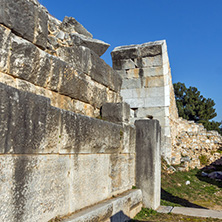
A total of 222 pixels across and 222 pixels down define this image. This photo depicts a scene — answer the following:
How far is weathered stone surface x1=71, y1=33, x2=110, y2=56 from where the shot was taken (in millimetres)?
4642

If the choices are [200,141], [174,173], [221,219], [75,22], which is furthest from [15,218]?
[200,141]

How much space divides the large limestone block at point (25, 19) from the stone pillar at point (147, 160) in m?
2.91

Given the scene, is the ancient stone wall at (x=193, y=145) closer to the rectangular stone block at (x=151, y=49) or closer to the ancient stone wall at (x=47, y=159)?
the rectangular stone block at (x=151, y=49)

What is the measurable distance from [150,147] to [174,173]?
4.63 metres

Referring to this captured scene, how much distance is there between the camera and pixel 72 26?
497 cm

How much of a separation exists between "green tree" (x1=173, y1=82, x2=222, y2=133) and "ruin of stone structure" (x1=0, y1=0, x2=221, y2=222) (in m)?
28.8

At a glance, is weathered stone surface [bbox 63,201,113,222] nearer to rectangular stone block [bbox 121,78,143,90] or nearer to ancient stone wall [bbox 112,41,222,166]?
ancient stone wall [bbox 112,41,222,166]

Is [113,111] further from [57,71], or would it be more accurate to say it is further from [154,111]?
[154,111]

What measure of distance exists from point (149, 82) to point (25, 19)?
25.9 feet

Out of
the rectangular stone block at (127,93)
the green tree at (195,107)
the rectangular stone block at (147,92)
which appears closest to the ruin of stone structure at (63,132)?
the rectangular stone block at (147,92)

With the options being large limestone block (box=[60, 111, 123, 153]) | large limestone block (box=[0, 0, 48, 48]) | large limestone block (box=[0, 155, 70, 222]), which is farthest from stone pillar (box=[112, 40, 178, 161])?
large limestone block (box=[0, 155, 70, 222])

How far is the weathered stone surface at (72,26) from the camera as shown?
4720mm

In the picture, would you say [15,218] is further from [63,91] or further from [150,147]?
[150,147]

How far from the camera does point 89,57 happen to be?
4723 mm
